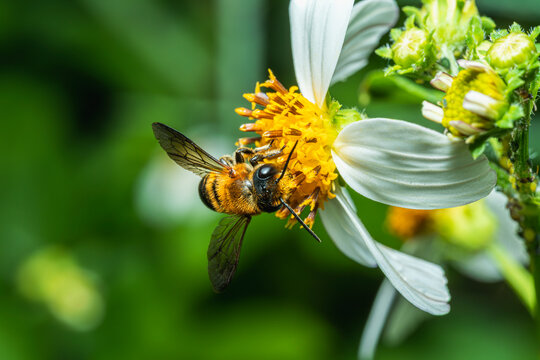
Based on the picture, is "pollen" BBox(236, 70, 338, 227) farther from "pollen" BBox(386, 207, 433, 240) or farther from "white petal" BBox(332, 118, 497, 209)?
"pollen" BBox(386, 207, 433, 240)

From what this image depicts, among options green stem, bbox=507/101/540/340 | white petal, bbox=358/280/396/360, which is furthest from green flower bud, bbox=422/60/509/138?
white petal, bbox=358/280/396/360

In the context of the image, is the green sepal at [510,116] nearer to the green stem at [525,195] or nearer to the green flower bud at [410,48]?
the green stem at [525,195]

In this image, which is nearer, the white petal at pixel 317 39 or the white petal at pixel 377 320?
the white petal at pixel 317 39

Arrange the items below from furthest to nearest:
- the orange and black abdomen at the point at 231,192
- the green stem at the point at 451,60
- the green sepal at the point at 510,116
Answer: the orange and black abdomen at the point at 231,192
the green stem at the point at 451,60
the green sepal at the point at 510,116

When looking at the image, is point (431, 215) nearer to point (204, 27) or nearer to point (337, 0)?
point (337, 0)

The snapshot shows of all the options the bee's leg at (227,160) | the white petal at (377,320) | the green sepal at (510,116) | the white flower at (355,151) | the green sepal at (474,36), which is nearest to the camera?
the green sepal at (510,116)

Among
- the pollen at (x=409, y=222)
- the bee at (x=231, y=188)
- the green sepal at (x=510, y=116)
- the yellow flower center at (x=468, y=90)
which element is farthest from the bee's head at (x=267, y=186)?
the pollen at (x=409, y=222)

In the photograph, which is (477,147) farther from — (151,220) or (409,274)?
(151,220)
